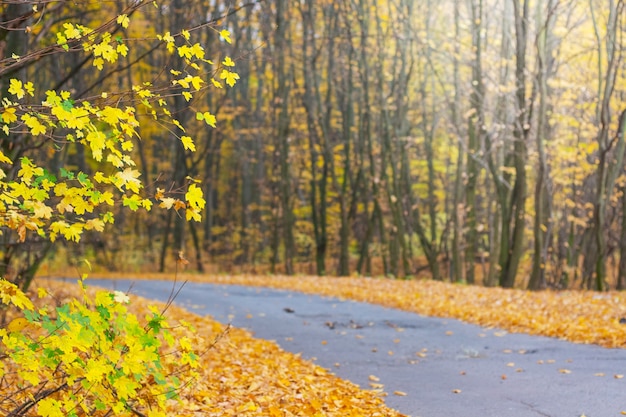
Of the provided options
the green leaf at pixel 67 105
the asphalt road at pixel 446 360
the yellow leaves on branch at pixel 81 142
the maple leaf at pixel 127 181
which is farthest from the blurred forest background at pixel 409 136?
the green leaf at pixel 67 105

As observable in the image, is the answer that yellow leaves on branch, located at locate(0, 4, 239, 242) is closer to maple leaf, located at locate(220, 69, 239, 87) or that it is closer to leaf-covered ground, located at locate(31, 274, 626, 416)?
maple leaf, located at locate(220, 69, 239, 87)

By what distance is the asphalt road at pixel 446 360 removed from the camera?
680 centimetres

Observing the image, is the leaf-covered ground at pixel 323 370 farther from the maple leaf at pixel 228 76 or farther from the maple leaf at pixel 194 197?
the maple leaf at pixel 228 76

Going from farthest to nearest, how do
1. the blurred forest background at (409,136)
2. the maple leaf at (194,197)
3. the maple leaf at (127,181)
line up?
the blurred forest background at (409,136)
the maple leaf at (194,197)
the maple leaf at (127,181)

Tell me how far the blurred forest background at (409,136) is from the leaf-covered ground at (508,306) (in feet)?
13.7

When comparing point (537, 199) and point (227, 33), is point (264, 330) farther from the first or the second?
point (537, 199)

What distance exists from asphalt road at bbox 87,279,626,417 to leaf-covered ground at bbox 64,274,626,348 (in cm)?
49

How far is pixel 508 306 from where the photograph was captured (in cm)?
1448

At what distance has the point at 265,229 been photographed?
39.3m

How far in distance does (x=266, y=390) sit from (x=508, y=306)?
8380 mm

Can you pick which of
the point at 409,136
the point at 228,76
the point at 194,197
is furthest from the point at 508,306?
the point at 409,136

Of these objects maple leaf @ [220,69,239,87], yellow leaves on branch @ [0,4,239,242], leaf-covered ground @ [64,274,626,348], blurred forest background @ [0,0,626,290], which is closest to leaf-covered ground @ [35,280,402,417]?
yellow leaves on branch @ [0,4,239,242]

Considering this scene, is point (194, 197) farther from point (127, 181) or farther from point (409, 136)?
point (409, 136)

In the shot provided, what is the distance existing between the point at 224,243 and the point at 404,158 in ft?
47.0
